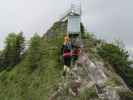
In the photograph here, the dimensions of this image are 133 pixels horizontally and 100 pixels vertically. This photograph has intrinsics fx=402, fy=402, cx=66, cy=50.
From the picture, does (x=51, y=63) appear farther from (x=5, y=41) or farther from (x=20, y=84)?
(x=5, y=41)

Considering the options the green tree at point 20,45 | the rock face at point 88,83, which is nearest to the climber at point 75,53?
the rock face at point 88,83

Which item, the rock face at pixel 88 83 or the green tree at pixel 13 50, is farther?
the green tree at pixel 13 50

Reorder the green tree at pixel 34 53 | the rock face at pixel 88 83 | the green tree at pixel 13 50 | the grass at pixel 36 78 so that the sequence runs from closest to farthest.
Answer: the rock face at pixel 88 83 → the grass at pixel 36 78 → the green tree at pixel 34 53 → the green tree at pixel 13 50

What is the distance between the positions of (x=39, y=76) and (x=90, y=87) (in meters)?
13.3

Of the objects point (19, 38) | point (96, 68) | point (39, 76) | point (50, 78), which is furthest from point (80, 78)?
point (19, 38)

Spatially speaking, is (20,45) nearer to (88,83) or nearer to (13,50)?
(13,50)

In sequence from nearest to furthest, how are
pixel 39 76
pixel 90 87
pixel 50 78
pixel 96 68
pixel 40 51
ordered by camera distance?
pixel 90 87 < pixel 96 68 < pixel 50 78 < pixel 39 76 < pixel 40 51

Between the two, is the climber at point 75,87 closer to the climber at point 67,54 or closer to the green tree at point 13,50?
the climber at point 67,54

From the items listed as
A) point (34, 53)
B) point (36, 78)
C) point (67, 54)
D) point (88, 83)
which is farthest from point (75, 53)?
point (34, 53)

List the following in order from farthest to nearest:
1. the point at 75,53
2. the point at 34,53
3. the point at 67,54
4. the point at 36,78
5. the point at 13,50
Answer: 1. the point at 13,50
2. the point at 34,53
3. the point at 36,78
4. the point at 75,53
5. the point at 67,54

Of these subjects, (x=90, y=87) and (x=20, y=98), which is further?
(x=20, y=98)

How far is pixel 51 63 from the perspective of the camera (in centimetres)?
5709

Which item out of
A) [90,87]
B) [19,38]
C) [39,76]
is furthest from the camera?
[19,38]

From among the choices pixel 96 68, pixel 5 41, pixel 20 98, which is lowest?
pixel 20 98
